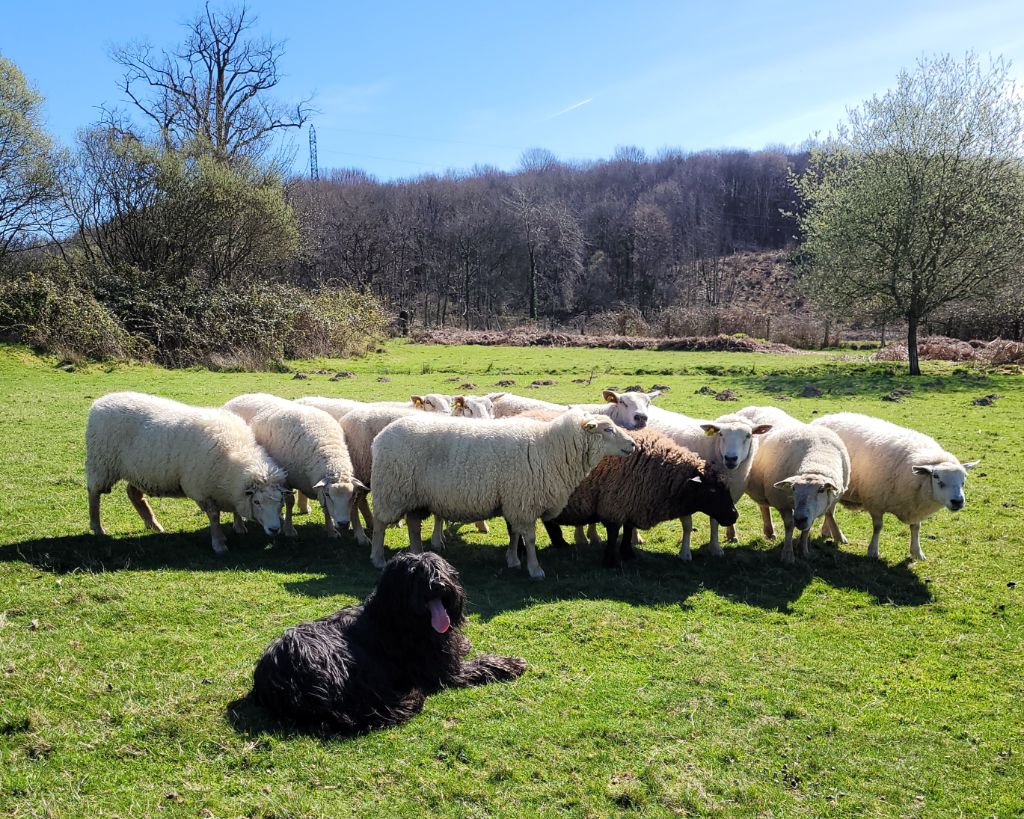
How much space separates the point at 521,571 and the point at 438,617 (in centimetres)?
316

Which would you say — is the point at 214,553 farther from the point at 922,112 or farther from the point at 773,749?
the point at 922,112

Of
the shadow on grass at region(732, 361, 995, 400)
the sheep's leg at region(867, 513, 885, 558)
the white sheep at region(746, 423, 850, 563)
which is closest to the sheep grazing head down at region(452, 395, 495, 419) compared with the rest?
the white sheep at region(746, 423, 850, 563)

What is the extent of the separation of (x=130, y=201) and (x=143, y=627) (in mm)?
29462

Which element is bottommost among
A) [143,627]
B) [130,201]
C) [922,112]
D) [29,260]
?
[143,627]

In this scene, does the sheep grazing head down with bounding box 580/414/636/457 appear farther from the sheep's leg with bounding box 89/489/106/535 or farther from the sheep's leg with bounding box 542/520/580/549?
the sheep's leg with bounding box 89/489/106/535

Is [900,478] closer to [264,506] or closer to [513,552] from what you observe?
[513,552]

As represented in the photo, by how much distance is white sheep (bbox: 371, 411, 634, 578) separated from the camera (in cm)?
813

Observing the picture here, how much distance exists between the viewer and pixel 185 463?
28.3 ft

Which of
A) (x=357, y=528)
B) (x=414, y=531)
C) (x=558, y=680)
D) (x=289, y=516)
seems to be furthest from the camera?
(x=289, y=516)

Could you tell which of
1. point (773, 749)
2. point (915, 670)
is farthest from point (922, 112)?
point (773, 749)

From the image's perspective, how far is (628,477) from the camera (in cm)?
873

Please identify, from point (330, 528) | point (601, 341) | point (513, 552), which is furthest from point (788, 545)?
point (601, 341)

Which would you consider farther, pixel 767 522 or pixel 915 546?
pixel 767 522

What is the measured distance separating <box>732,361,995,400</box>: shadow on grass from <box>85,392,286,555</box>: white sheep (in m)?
16.5
